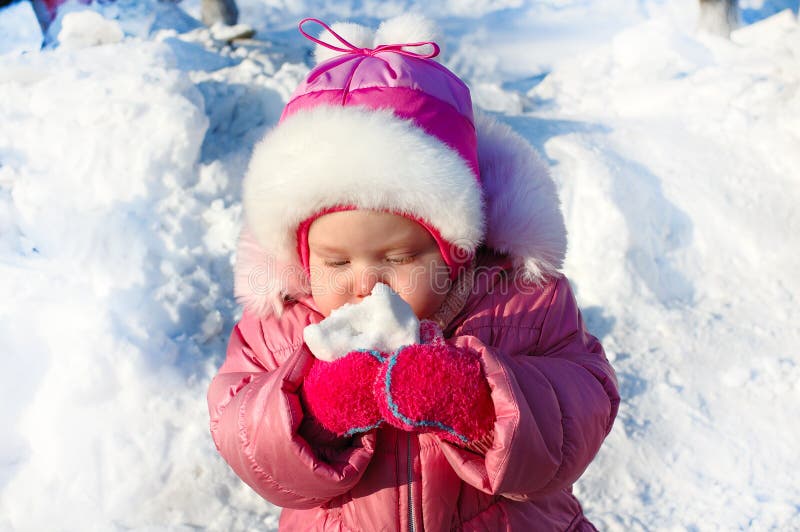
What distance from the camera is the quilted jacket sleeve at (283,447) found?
117cm

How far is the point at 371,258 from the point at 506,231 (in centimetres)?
34

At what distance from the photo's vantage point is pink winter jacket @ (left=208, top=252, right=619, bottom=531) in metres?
1.16

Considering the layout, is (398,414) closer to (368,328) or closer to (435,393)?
(435,393)

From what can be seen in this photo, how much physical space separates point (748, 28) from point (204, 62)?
349 cm

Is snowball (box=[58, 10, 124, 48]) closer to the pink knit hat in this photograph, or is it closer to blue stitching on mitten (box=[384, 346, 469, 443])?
the pink knit hat

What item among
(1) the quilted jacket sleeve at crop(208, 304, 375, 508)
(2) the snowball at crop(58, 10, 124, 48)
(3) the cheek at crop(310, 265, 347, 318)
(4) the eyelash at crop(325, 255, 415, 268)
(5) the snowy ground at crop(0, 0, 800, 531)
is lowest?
(5) the snowy ground at crop(0, 0, 800, 531)

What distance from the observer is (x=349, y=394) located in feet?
3.69

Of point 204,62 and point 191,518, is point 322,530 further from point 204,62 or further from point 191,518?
point 204,62

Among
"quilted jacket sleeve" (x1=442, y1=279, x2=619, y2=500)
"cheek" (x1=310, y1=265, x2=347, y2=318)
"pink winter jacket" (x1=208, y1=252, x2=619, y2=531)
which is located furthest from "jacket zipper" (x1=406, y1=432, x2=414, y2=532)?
"cheek" (x1=310, y1=265, x2=347, y2=318)

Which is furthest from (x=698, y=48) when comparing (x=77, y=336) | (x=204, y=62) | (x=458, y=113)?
(x=77, y=336)

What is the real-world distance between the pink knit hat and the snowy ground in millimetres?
989

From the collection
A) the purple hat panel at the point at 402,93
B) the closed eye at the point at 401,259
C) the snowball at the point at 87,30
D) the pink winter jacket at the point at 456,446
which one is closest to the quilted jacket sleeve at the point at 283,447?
the pink winter jacket at the point at 456,446

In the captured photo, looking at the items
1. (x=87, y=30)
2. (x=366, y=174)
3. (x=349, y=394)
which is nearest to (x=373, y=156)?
(x=366, y=174)

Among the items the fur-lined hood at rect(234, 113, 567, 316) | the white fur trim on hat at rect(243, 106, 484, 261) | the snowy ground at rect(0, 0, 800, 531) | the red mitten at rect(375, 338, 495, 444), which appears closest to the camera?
the red mitten at rect(375, 338, 495, 444)
